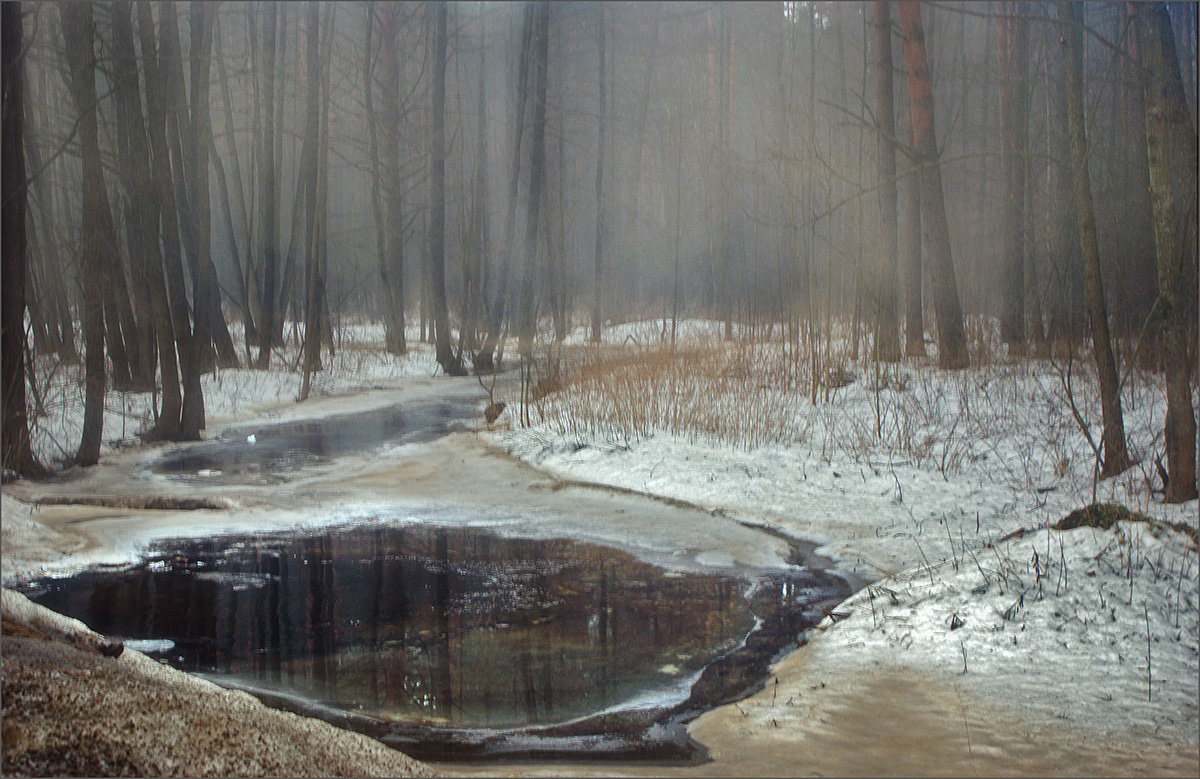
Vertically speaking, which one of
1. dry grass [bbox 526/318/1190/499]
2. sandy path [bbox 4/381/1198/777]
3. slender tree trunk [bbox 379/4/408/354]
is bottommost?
sandy path [bbox 4/381/1198/777]

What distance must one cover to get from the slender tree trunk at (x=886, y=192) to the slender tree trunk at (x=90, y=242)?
30.5 ft

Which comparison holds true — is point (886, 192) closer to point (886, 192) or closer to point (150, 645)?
point (886, 192)

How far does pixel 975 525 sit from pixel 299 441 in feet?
23.0

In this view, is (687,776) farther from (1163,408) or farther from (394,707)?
(1163,408)

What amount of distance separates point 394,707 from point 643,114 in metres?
26.0

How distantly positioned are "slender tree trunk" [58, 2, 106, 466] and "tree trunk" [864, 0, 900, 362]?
9284 mm

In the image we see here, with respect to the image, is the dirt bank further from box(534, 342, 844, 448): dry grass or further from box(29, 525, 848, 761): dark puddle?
box(534, 342, 844, 448): dry grass

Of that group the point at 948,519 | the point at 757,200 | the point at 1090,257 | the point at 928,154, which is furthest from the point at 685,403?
the point at 757,200

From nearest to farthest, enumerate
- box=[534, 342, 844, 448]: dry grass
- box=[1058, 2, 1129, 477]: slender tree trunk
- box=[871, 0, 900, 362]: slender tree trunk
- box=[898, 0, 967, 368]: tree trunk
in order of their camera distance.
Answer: box=[1058, 2, 1129, 477]: slender tree trunk, box=[534, 342, 844, 448]: dry grass, box=[898, 0, 967, 368]: tree trunk, box=[871, 0, 900, 362]: slender tree trunk

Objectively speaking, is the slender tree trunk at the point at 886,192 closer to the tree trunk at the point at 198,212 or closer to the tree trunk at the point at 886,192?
the tree trunk at the point at 886,192

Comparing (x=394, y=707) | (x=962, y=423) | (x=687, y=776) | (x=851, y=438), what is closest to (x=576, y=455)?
(x=851, y=438)

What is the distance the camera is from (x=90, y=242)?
26.5 ft

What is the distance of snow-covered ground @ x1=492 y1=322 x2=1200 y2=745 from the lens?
134 inches

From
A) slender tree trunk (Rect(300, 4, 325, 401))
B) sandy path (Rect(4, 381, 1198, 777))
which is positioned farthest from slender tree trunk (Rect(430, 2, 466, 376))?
sandy path (Rect(4, 381, 1198, 777))
